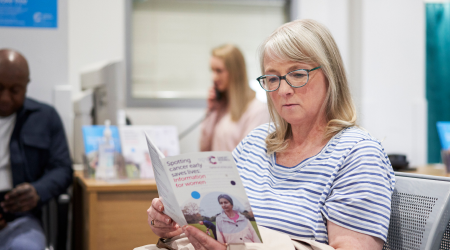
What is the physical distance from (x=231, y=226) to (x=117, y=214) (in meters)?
1.32

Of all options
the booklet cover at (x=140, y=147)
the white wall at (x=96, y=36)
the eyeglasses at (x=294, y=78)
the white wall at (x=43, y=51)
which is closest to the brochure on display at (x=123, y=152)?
the booklet cover at (x=140, y=147)

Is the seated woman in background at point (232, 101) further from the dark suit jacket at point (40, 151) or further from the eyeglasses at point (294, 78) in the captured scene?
the eyeglasses at point (294, 78)

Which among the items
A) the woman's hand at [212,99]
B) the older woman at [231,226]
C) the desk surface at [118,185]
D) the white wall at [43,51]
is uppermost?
the white wall at [43,51]

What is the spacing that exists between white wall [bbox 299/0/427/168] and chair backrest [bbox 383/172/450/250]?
280cm

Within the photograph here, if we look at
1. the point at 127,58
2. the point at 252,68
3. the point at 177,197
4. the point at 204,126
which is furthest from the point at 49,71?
the point at 177,197

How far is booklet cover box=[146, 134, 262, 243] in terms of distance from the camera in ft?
2.78

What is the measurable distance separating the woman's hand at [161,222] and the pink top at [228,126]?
4.57 feet

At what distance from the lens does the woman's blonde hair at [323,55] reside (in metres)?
1.10

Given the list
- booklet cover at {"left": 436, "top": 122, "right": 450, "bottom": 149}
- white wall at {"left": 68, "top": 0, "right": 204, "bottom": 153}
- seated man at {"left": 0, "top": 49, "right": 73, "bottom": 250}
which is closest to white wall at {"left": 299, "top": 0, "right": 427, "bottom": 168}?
booklet cover at {"left": 436, "top": 122, "right": 450, "bottom": 149}

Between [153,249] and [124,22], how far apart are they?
259cm

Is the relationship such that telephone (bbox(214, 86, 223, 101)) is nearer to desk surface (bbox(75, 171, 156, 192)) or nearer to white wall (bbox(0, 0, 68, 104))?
desk surface (bbox(75, 171, 156, 192))

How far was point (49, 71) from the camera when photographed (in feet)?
8.70

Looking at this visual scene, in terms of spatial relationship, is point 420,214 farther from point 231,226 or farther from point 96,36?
point 96,36

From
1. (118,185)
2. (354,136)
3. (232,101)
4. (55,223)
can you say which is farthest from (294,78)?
(55,223)
